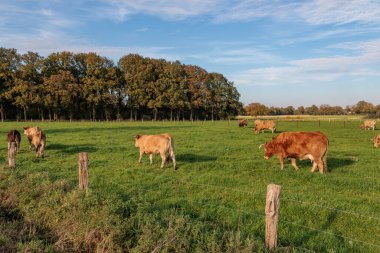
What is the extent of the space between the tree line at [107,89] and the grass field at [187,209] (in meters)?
56.6

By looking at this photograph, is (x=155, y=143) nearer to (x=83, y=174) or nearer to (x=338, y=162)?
(x=83, y=174)

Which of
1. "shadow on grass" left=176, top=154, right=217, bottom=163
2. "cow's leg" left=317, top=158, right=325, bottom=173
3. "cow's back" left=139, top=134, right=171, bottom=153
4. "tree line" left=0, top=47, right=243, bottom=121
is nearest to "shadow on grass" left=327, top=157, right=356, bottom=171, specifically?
"cow's leg" left=317, top=158, right=325, bottom=173

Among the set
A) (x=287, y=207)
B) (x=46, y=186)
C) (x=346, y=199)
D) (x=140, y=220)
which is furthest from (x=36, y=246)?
(x=346, y=199)

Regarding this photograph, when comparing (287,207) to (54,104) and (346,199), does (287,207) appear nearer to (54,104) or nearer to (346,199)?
(346,199)

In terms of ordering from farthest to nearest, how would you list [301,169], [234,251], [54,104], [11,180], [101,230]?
[54,104], [301,169], [11,180], [101,230], [234,251]

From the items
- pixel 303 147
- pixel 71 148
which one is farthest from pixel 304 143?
pixel 71 148

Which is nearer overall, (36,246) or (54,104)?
(36,246)

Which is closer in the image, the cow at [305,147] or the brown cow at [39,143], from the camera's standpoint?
the cow at [305,147]

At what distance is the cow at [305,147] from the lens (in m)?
13.1

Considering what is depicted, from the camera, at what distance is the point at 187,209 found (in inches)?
328

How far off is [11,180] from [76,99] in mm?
63325

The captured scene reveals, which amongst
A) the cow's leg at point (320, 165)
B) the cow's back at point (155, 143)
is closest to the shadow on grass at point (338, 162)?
the cow's leg at point (320, 165)

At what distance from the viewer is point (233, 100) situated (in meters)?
87.2

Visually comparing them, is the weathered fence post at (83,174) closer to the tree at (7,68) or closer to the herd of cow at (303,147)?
the herd of cow at (303,147)
